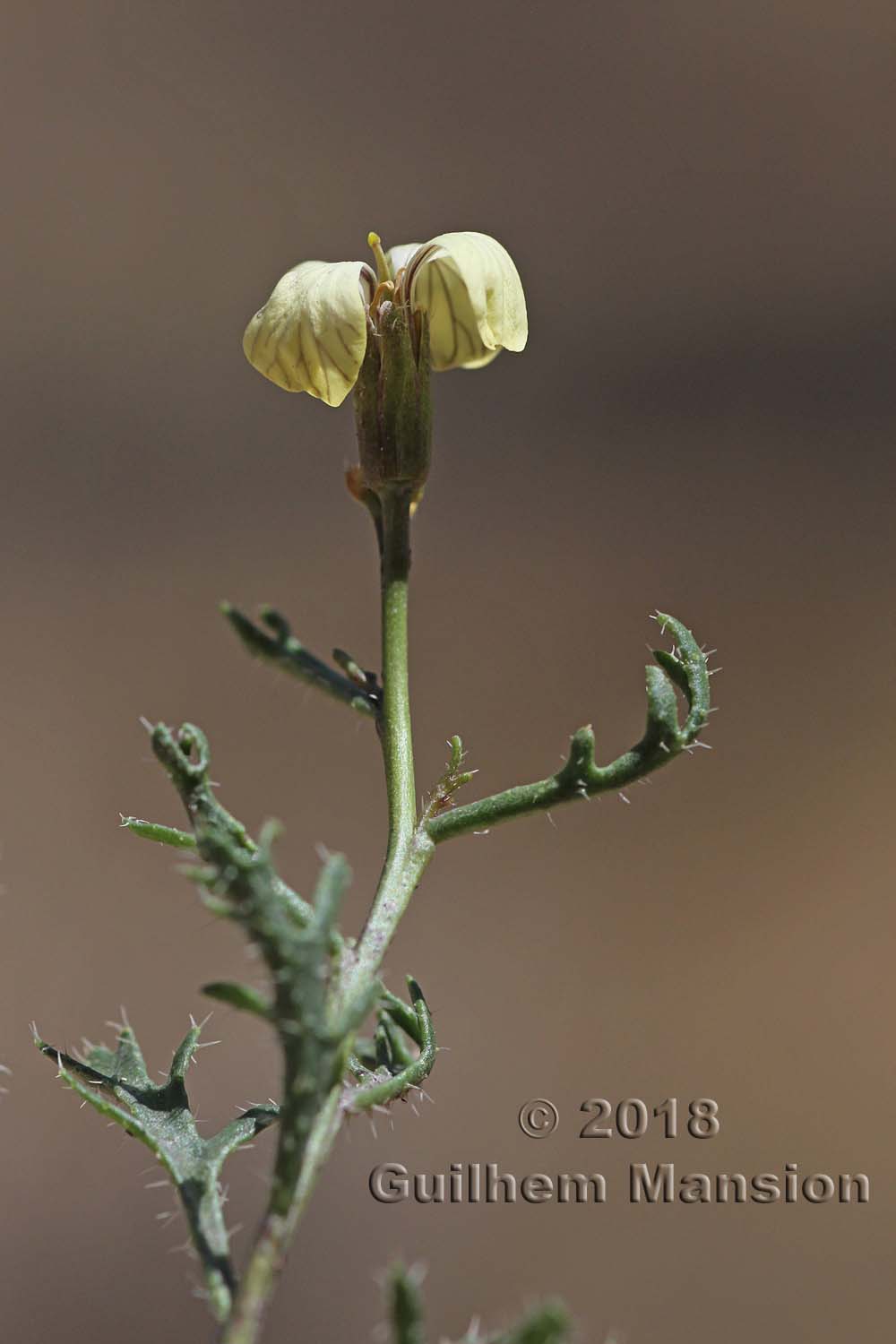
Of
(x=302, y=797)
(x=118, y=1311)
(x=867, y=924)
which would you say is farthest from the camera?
(x=302, y=797)

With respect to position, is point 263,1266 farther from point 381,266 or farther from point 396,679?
point 381,266

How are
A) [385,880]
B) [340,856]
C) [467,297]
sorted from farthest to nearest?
[467,297] < [385,880] < [340,856]

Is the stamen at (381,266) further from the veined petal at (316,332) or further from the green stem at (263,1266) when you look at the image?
the green stem at (263,1266)

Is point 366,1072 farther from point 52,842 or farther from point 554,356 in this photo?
point 554,356

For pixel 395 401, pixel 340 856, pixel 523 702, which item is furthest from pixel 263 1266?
pixel 523 702

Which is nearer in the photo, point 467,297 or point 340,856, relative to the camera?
point 340,856

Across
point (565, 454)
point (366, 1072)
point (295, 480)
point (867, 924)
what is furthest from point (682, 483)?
point (366, 1072)

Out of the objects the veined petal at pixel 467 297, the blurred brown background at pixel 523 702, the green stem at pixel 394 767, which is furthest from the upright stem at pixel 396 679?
the blurred brown background at pixel 523 702
